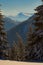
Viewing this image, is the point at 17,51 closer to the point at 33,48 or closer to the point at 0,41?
the point at 0,41

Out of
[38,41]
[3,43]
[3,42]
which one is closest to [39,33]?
[38,41]

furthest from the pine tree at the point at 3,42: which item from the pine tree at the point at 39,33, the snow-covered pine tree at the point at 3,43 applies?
the pine tree at the point at 39,33

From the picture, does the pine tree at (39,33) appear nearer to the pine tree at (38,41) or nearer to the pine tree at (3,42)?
the pine tree at (38,41)

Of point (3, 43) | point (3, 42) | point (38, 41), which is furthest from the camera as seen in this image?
point (3, 42)

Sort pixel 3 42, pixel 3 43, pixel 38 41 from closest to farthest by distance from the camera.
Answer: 1. pixel 38 41
2. pixel 3 43
3. pixel 3 42

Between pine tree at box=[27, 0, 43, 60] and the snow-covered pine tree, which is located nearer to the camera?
pine tree at box=[27, 0, 43, 60]

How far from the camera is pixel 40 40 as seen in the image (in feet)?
43.0

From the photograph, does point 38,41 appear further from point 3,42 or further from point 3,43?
point 3,42

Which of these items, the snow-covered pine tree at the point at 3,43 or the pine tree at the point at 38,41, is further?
the snow-covered pine tree at the point at 3,43

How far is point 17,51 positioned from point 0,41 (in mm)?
15592

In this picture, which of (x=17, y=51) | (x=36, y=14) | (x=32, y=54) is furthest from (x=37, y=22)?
(x=17, y=51)

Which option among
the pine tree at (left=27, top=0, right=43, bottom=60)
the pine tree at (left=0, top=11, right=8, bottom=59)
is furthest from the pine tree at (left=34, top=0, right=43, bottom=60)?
the pine tree at (left=0, top=11, right=8, bottom=59)

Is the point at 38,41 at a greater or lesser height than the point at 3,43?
greater

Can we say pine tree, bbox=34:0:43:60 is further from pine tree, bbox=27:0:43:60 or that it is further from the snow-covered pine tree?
the snow-covered pine tree
